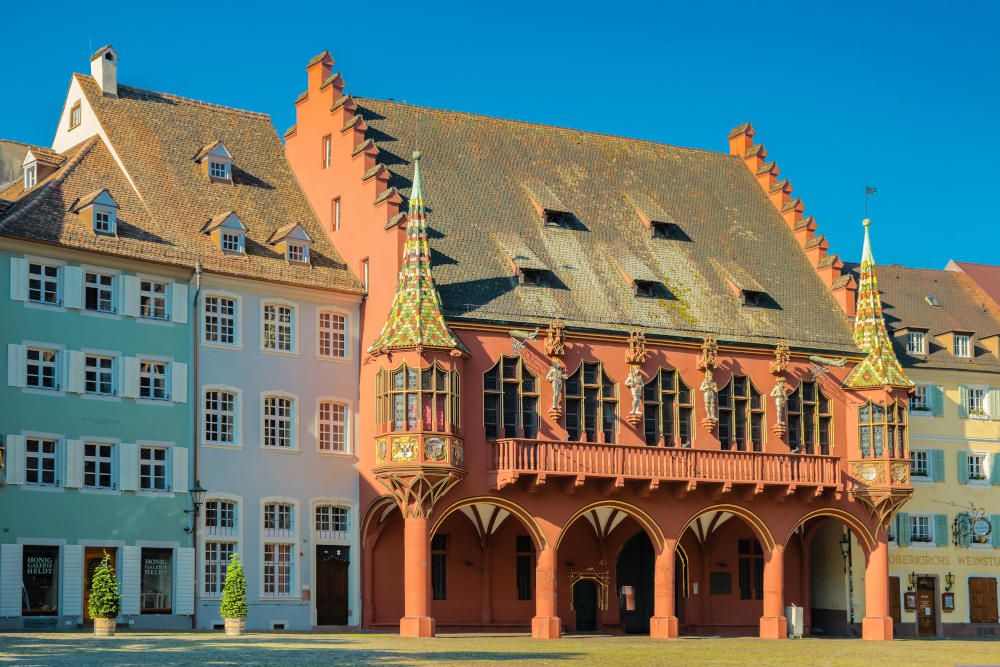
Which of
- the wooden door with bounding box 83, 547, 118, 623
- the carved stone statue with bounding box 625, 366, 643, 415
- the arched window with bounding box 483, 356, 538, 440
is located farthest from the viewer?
the carved stone statue with bounding box 625, 366, 643, 415

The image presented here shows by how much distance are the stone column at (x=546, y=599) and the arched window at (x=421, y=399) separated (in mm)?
5113

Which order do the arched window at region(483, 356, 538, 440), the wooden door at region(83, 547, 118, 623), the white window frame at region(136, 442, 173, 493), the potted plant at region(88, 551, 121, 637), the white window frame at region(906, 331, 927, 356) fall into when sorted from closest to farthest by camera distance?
the potted plant at region(88, 551, 121, 637) → the wooden door at region(83, 547, 118, 623) → the white window frame at region(136, 442, 173, 493) → the arched window at region(483, 356, 538, 440) → the white window frame at region(906, 331, 927, 356)

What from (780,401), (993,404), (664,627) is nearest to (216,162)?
(780,401)

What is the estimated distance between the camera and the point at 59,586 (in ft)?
155

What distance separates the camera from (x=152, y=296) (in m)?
50.7

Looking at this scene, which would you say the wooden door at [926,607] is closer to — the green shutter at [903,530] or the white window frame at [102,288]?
the green shutter at [903,530]

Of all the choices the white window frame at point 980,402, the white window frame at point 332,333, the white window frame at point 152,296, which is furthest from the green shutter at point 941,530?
the white window frame at point 152,296

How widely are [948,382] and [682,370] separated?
1444cm

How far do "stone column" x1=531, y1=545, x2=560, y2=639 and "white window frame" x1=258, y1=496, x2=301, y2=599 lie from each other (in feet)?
23.9

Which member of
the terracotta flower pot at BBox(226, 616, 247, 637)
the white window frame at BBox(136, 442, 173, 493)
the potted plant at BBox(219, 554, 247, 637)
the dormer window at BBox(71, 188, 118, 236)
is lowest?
the terracotta flower pot at BBox(226, 616, 247, 637)

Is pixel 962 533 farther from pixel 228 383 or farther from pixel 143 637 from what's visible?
pixel 143 637

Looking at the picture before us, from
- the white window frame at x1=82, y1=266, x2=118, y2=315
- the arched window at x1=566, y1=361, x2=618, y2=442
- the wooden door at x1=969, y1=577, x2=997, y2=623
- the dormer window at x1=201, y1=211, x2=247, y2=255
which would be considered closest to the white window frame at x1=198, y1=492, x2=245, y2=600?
the white window frame at x1=82, y1=266, x2=118, y2=315

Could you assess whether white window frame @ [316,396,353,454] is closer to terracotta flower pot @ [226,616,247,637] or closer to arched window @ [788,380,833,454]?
terracotta flower pot @ [226,616,247,637]

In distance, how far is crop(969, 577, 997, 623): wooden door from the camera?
64312mm
